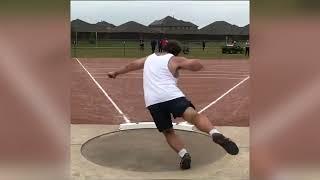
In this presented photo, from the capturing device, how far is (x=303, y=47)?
60.7 inches

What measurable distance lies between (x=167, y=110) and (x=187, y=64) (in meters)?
0.44

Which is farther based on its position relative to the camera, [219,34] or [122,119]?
[219,34]

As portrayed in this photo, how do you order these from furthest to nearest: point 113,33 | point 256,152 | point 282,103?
1. point 113,33
2. point 256,152
3. point 282,103

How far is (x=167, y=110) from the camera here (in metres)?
3.46

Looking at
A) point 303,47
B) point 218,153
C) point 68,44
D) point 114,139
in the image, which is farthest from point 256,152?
point 114,139

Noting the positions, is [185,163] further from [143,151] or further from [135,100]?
[135,100]

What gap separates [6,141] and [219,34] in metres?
33.5

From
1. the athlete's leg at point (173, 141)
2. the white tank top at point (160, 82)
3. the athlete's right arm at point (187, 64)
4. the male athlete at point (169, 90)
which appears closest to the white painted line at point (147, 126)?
the athlete's leg at point (173, 141)

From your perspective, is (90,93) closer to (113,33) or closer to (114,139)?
(114,139)

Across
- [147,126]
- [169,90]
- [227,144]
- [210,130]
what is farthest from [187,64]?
[147,126]

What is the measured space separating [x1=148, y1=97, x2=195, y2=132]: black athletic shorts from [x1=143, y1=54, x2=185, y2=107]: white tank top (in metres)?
0.04

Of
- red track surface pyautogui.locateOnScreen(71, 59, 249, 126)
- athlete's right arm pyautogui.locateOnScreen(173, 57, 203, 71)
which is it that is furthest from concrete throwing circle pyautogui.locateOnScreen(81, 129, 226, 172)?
red track surface pyautogui.locateOnScreen(71, 59, 249, 126)

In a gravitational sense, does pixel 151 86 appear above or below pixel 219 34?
below

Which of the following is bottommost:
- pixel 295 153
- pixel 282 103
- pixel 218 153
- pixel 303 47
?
pixel 218 153
